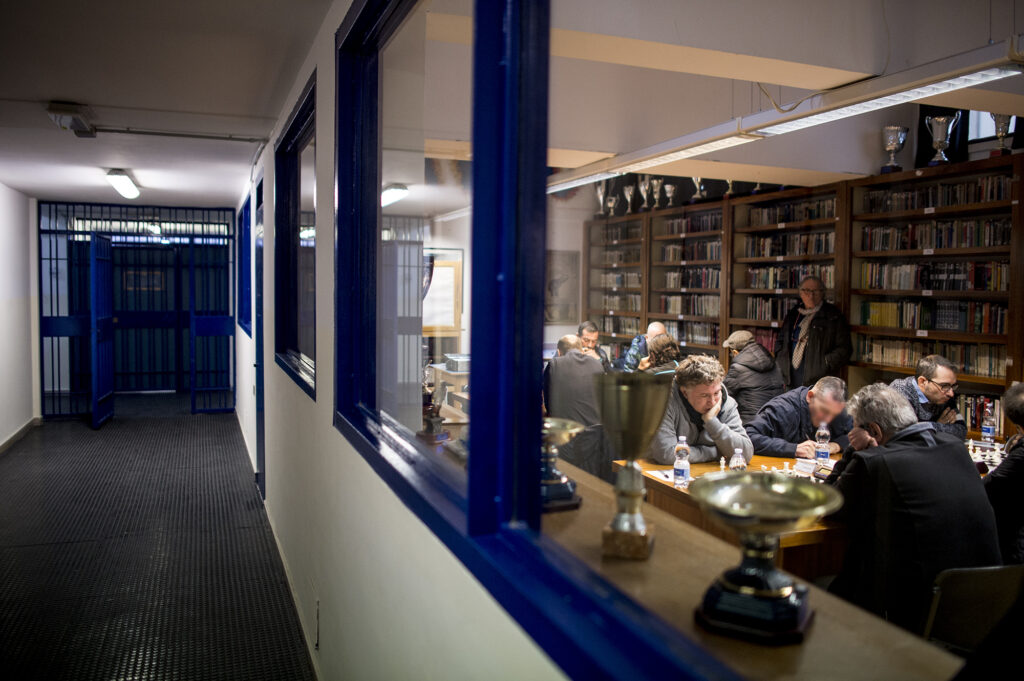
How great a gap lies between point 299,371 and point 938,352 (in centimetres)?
487

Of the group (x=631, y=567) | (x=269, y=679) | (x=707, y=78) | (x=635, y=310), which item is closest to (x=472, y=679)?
(x=631, y=567)

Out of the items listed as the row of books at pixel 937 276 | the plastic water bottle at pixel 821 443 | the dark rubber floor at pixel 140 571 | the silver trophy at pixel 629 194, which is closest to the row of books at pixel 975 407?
the row of books at pixel 937 276

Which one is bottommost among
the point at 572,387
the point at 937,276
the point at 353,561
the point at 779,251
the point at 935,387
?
the point at 353,561

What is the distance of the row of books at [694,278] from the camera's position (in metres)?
8.09

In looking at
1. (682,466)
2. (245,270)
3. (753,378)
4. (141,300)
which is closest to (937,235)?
(753,378)

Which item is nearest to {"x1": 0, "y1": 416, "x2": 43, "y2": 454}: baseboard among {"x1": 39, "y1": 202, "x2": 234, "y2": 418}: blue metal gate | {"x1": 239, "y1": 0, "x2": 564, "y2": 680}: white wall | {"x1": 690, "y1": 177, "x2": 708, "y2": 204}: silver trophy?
{"x1": 39, "y1": 202, "x2": 234, "y2": 418}: blue metal gate

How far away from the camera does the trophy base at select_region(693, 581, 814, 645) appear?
36.1 inches

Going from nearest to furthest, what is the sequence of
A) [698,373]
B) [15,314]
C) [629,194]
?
[698,373] < [15,314] < [629,194]

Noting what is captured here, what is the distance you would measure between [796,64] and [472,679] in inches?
131

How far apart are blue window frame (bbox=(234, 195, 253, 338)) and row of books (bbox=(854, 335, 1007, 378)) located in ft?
19.0

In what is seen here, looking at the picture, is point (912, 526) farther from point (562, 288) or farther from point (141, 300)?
point (141, 300)

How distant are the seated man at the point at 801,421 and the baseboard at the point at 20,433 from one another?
7.16 m

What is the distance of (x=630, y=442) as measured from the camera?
4.02ft

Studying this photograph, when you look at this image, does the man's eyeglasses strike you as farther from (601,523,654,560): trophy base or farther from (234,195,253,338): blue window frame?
(234,195,253,338): blue window frame
